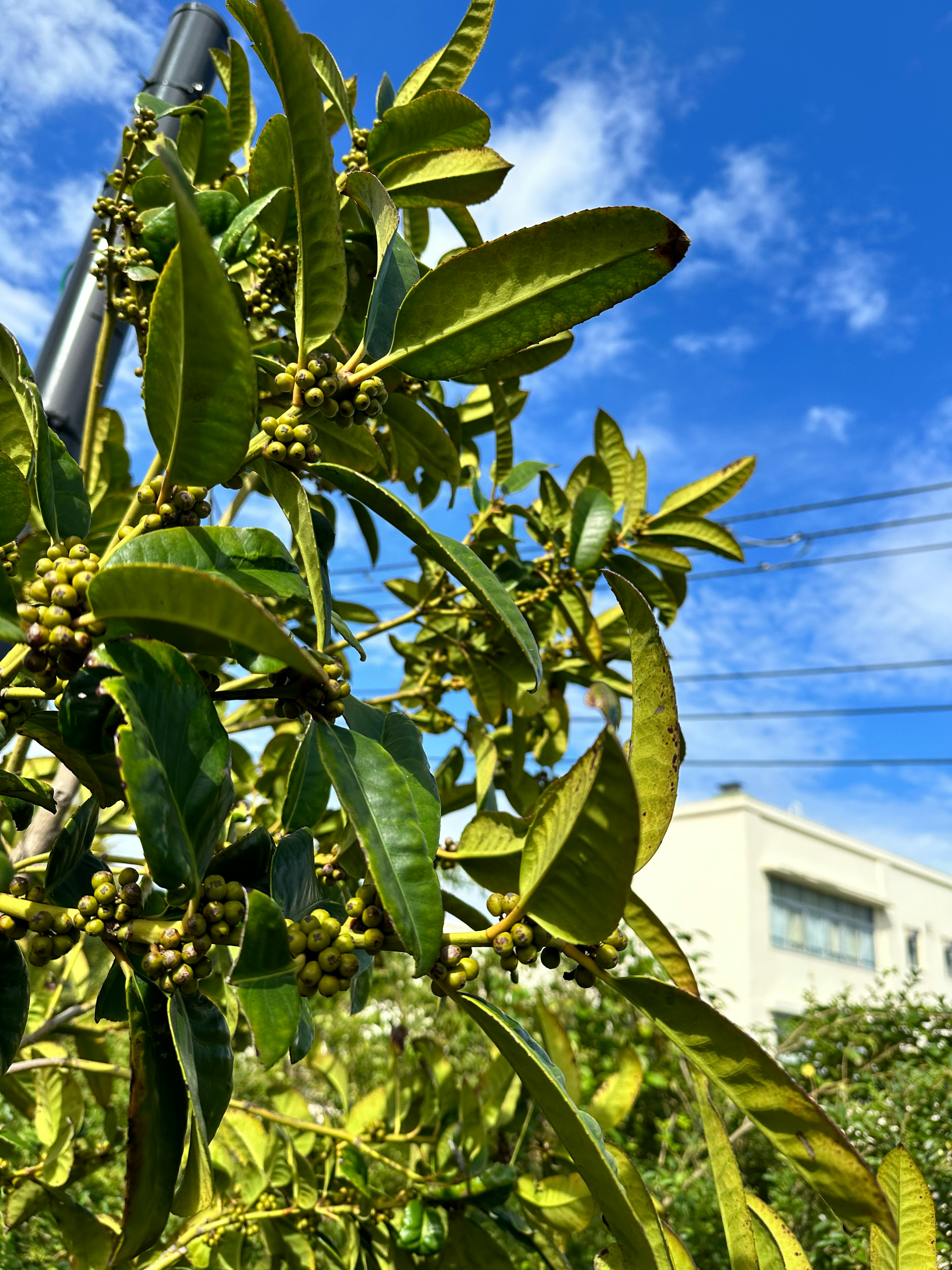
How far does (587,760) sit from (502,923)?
8.0 inches

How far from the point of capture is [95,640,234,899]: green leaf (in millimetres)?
627

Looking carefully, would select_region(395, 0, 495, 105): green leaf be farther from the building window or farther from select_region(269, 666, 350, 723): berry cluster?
the building window

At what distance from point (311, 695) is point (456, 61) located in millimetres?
1230

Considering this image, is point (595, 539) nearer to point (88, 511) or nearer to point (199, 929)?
point (88, 511)

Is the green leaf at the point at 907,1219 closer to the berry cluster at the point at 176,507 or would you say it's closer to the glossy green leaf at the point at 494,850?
the glossy green leaf at the point at 494,850

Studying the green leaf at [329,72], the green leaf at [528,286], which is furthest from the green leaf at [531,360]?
the green leaf at [528,286]

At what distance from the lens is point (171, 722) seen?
69 cm

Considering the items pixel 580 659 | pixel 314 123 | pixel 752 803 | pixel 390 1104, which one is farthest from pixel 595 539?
pixel 752 803

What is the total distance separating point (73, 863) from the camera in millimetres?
818

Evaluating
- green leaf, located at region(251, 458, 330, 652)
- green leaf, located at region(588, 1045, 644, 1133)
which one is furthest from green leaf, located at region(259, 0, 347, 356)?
green leaf, located at region(588, 1045, 644, 1133)

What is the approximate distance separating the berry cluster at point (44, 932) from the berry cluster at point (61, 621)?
195 mm

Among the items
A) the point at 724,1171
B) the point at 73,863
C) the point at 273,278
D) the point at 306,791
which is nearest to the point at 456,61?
the point at 273,278

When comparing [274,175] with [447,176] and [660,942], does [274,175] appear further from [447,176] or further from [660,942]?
[660,942]

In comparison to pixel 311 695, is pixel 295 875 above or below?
below
